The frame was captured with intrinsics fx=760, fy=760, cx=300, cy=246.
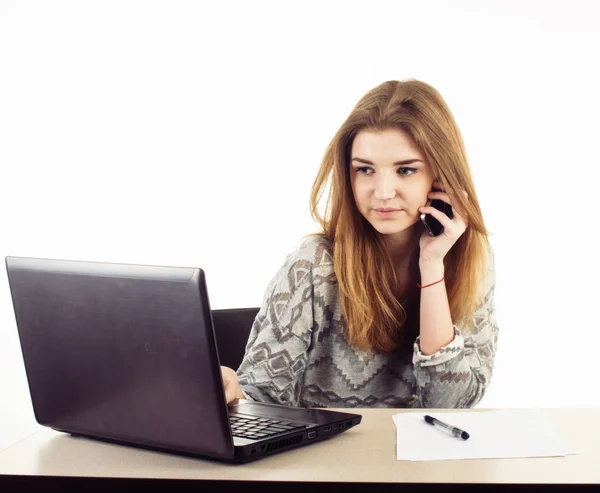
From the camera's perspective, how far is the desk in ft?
3.22

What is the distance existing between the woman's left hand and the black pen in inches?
21.5

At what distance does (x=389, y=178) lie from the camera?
170 centimetres

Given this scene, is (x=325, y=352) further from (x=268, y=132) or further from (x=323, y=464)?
(x=268, y=132)

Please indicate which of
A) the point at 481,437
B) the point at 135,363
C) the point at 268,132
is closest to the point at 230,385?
the point at 135,363

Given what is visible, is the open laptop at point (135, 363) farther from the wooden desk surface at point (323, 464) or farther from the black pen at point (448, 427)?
the black pen at point (448, 427)

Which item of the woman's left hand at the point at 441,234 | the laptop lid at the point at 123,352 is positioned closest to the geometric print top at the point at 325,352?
the woman's left hand at the point at 441,234

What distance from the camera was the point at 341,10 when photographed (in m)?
3.59

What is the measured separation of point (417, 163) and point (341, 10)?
209 cm

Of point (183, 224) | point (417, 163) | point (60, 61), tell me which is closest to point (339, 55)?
point (183, 224)

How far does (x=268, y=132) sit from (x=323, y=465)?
2.75m

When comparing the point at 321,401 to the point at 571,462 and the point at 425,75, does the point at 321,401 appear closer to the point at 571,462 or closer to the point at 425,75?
the point at 571,462

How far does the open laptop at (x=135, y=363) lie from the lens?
3.26 feet

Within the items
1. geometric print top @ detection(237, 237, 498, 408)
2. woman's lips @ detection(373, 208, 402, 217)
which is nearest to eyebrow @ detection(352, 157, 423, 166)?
woman's lips @ detection(373, 208, 402, 217)

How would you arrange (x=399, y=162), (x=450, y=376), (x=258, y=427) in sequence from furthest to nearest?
(x=399, y=162) < (x=450, y=376) < (x=258, y=427)
